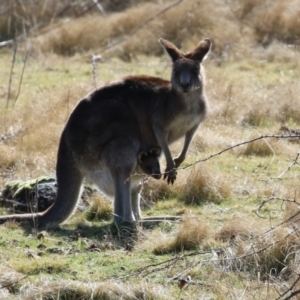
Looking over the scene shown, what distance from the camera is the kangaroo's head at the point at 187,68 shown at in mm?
7105

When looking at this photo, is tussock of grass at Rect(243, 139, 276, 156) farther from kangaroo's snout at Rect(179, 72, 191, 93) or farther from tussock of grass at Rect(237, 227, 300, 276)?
tussock of grass at Rect(237, 227, 300, 276)

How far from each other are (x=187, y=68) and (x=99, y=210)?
1.30 metres

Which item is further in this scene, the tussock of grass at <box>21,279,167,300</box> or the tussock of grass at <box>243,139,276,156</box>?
the tussock of grass at <box>243,139,276,156</box>

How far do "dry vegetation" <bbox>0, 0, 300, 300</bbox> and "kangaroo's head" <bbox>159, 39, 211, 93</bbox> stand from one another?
2.54 ft

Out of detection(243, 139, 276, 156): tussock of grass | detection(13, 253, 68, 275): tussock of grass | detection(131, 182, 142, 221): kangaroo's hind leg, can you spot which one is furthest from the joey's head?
detection(243, 139, 276, 156): tussock of grass

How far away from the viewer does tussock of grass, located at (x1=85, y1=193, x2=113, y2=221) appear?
7090 mm

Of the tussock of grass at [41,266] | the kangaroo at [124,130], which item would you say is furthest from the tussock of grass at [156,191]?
the tussock of grass at [41,266]

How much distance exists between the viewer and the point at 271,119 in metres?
10.1

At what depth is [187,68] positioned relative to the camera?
7242 millimetres

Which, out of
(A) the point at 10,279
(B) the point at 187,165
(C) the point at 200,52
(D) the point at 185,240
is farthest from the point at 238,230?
(C) the point at 200,52

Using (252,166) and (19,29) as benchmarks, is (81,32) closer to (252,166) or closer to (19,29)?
(19,29)

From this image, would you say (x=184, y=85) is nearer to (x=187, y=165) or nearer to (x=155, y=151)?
(x=155, y=151)

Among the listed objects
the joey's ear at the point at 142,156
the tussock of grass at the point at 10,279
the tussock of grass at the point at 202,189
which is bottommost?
the tussock of grass at the point at 202,189

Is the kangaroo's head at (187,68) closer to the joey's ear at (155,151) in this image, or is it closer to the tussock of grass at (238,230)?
the joey's ear at (155,151)
